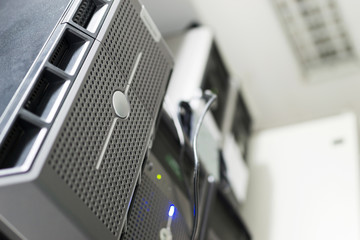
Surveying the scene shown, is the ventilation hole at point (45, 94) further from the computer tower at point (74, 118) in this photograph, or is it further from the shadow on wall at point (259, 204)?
the shadow on wall at point (259, 204)

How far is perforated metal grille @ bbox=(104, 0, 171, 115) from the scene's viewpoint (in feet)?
2.46

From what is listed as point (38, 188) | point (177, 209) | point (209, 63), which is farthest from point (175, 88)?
point (38, 188)

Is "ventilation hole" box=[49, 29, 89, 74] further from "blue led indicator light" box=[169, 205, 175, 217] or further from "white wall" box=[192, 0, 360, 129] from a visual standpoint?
"white wall" box=[192, 0, 360, 129]

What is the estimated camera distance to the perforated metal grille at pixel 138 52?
750mm

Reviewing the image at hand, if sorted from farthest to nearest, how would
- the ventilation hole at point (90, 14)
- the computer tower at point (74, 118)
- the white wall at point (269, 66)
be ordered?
the white wall at point (269, 66) → the ventilation hole at point (90, 14) → the computer tower at point (74, 118)

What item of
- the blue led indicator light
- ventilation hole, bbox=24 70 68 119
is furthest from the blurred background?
ventilation hole, bbox=24 70 68 119

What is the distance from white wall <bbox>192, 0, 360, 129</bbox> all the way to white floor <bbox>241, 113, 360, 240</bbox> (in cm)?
32

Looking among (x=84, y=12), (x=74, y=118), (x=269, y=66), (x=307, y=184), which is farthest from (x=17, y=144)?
(x=269, y=66)

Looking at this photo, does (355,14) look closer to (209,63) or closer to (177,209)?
(209,63)

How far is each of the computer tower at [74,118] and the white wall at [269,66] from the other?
1.16 m

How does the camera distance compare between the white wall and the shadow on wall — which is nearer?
the shadow on wall

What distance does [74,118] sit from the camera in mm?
617

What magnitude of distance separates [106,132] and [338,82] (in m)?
1.77

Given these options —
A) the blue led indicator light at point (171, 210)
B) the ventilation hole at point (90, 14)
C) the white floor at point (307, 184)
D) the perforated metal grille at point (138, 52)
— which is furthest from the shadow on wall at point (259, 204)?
the ventilation hole at point (90, 14)
